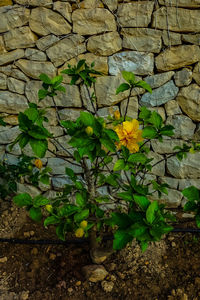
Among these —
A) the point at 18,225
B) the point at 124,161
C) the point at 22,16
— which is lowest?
the point at 18,225

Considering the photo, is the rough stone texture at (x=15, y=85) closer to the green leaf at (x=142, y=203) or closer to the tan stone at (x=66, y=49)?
the tan stone at (x=66, y=49)

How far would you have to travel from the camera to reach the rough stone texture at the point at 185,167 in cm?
226

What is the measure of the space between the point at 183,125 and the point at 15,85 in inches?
58.9

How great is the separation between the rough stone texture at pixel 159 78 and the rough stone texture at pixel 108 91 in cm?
22

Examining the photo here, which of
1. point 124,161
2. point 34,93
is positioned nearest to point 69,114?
point 34,93

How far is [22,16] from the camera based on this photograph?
2.03 m

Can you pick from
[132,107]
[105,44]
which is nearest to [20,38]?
[105,44]

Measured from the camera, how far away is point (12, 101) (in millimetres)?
2309

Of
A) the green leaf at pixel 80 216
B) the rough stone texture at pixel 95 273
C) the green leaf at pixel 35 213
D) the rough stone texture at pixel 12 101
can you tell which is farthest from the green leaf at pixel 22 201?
the rough stone texture at pixel 12 101

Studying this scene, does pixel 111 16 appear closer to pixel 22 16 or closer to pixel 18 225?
pixel 22 16

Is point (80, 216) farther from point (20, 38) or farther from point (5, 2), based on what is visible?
point (5, 2)

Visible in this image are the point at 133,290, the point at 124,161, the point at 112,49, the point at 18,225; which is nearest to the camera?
the point at 124,161

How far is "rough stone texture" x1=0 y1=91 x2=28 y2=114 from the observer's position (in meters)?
Result: 2.29

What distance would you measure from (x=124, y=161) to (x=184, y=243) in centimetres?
127
